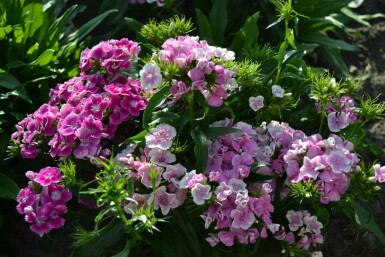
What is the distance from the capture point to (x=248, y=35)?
3584 mm

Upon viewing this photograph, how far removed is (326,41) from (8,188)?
2.01m

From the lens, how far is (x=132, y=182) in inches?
94.0

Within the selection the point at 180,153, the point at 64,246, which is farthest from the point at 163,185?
the point at 64,246

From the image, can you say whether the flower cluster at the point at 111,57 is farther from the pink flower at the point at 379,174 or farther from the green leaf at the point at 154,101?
the pink flower at the point at 379,174

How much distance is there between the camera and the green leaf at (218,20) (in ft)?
12.5

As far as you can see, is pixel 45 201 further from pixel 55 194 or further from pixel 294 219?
pixel 294 219

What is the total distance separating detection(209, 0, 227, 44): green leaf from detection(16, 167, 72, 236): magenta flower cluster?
5.07ft

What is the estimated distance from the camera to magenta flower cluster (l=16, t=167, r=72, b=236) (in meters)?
2.54

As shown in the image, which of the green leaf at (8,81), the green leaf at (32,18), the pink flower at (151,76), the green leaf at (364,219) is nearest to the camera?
the pink flower at (151,76)

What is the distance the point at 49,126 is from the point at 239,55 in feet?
3.88

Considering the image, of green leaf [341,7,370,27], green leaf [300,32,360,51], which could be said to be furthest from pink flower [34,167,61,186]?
green leaf [341,7,370,27]

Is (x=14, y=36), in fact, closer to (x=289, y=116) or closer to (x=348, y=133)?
(x=289, y=116)

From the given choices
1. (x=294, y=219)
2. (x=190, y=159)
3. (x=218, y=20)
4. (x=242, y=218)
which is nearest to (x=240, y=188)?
(x=242, y=218)

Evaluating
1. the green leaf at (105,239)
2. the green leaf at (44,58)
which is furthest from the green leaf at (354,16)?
the green leaf at (105,239)
